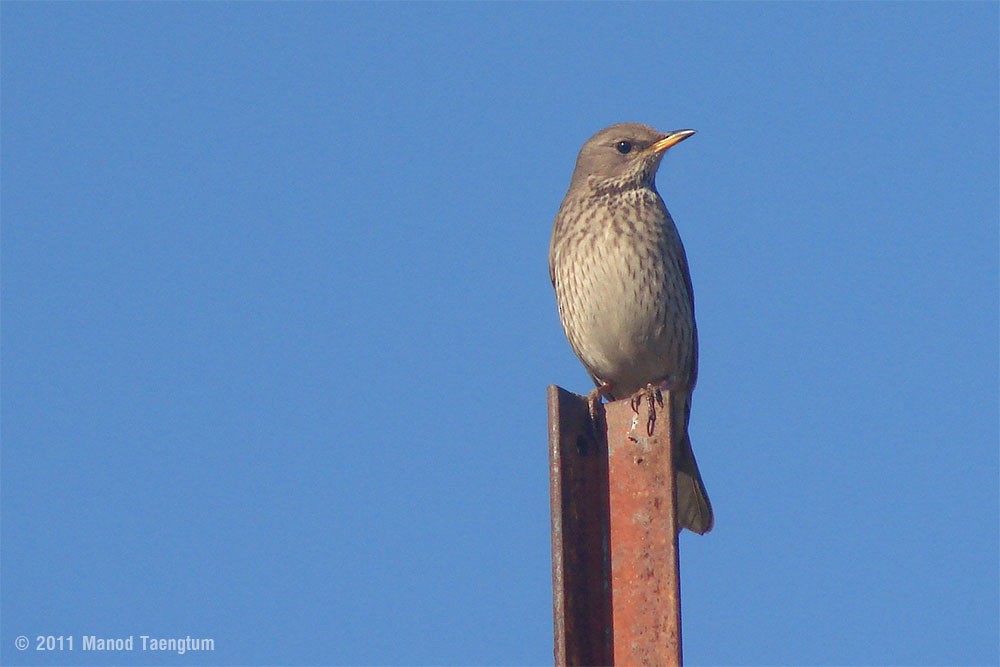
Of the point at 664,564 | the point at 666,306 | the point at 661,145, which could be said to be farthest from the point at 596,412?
the point at 661,145

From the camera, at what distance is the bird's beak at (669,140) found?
34.1 ft

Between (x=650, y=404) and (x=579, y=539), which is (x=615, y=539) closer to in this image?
(x=579, y=539)

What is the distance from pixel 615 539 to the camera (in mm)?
5781

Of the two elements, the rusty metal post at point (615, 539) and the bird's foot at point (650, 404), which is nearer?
the rusty metal post at point (615, 539)

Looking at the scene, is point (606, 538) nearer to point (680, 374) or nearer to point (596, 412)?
point (596, 412)

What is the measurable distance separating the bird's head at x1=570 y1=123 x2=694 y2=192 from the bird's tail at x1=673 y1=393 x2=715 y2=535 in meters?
1.53

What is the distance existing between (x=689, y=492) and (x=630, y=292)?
1.27m

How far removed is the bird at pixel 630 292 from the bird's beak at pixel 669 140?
0.01 m

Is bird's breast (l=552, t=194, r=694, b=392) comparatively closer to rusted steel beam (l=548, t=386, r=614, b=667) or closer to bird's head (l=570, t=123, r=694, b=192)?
bird's head (l=570, t=123, r=694, b=192)

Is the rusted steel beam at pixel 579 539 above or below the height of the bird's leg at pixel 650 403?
below

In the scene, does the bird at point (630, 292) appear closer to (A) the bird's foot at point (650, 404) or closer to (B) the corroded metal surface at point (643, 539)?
(A) the bird's foot at point (650, 404)

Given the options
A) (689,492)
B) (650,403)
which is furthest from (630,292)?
(650,403)

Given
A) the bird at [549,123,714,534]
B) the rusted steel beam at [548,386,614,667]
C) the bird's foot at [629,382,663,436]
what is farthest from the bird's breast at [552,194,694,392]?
the rusted steel beam at [548,386,614,667]

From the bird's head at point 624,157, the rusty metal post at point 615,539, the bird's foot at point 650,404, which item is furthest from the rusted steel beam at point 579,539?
the bird's head at point 624,157
